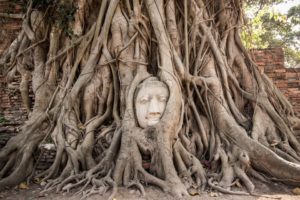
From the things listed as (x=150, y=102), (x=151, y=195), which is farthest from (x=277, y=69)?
(x=151, y=195)

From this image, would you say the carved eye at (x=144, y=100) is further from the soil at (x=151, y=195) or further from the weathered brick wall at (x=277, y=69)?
the weathered brick wall at (x=277, y=69)

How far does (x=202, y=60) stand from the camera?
3771mm

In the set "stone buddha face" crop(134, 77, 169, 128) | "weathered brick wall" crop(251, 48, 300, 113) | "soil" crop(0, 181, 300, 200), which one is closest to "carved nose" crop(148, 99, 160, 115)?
"stone buddha face" crop(134, 77, 169, 128)

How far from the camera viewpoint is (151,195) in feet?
8.50

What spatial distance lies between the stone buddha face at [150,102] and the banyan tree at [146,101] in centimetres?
1

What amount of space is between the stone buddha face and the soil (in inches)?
26.6

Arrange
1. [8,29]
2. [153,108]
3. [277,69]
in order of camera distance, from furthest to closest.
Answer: [8,29], [277,69], [153,108]

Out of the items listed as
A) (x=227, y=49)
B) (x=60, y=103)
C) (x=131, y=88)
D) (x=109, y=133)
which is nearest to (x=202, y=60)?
(x=227, y=49)

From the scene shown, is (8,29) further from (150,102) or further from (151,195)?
(151,195)

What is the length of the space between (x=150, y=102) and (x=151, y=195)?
94 cm

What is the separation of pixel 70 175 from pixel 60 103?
3.24 ft

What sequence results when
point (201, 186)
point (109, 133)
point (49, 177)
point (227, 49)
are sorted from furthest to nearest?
1. point (227, 49)
2. point (109, 133)
3. point (49, 177)
4. point (201, 186)

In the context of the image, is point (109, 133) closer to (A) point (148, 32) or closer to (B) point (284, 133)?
(A) point (148, 32)

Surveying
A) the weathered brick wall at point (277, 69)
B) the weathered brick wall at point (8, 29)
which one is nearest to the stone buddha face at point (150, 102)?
the weathered brick wall at point (277, 69)
